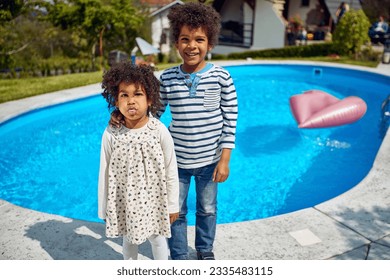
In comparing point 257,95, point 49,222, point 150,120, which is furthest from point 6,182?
point 257,95

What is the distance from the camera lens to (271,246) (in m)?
3.55

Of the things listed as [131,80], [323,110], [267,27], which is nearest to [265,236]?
[131,80]

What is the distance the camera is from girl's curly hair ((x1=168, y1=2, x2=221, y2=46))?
2.73 m

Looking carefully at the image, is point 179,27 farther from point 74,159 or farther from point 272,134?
point 272,134

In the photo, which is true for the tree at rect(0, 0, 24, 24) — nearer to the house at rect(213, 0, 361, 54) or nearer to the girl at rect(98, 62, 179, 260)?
the girl at rect(98, 62, 179, 260)

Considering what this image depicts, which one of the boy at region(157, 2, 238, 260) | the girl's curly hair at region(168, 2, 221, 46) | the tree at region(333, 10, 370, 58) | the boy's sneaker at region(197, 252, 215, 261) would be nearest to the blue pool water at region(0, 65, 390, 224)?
the boy's sneaker at region(197, 252, 215, 261)

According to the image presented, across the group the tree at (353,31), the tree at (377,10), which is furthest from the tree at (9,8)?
the tree at (377,10)

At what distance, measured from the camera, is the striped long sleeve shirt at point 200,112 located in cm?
284

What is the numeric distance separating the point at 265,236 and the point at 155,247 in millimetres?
1276

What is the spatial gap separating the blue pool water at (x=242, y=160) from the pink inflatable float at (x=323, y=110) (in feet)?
1.61

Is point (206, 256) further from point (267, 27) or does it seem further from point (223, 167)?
point (267, 27)

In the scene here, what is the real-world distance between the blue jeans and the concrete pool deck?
0.34m

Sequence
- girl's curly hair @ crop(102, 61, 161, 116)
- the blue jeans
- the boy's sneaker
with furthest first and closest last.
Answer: the boy's sneaker → the blue jeans → girl's curly hair @ crop(102, 61, 161, 116)
